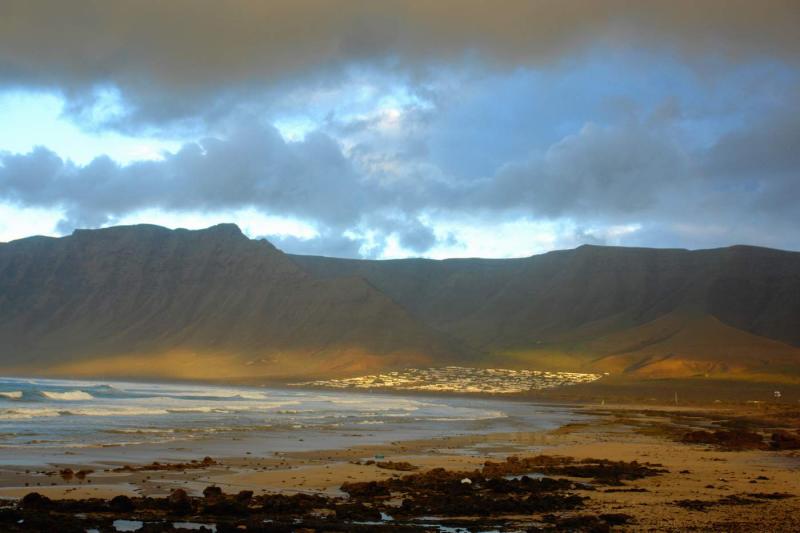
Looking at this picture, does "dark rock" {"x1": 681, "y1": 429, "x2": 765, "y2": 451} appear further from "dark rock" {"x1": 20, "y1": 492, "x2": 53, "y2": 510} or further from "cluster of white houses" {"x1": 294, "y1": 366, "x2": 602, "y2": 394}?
"cluster of white houses" {"x1": 294, "y1": 366, "x2": 602, "y2": 394}

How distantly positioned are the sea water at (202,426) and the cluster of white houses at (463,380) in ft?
120

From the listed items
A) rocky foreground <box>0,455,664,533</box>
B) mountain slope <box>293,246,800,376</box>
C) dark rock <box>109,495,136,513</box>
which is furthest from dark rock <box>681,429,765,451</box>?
mountain slope <box>293,246,800,376</box>

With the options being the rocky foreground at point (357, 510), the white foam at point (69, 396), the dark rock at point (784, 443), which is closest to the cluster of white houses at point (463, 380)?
the white foam at point (69, 396)

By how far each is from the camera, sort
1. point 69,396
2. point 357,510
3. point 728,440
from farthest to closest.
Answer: point 69,396, point 728,440, point 357,510

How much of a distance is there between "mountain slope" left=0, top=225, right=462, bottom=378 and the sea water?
61947mm

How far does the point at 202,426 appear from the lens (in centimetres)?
3306

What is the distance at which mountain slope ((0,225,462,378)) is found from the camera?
120562 mm

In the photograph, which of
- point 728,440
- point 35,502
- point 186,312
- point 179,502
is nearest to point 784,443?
point 728,440

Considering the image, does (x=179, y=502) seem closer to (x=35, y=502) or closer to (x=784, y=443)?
(x=35, y=502)

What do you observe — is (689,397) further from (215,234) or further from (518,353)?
(215,234)

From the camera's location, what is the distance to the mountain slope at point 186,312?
12056 cm

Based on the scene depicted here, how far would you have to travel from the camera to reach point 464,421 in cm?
4181

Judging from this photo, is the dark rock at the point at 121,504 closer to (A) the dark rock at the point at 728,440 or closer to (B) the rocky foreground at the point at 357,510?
(B) the rocky foreground at the point at 357,510

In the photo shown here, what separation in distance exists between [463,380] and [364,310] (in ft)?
120
